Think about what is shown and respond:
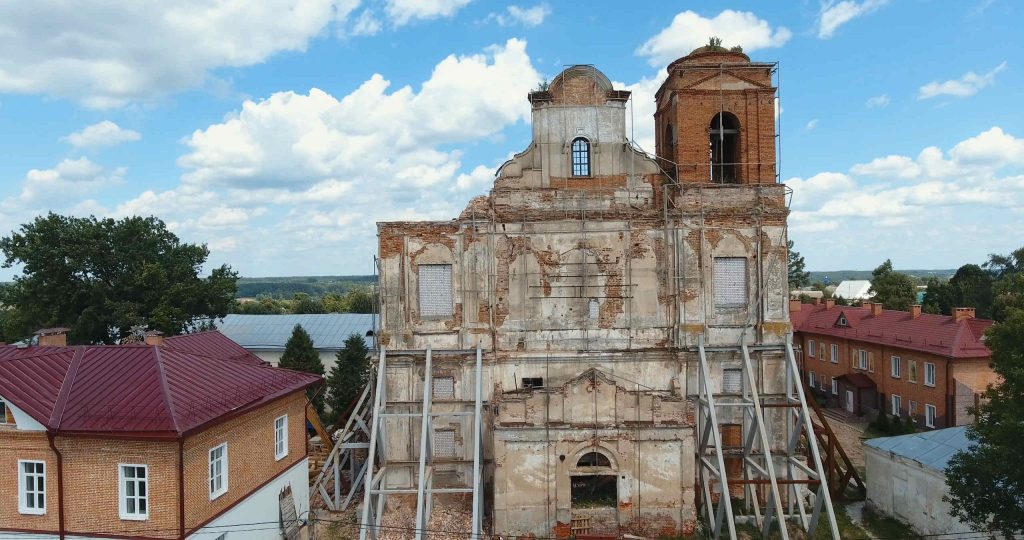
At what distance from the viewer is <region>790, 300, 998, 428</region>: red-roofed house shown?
29.7 m

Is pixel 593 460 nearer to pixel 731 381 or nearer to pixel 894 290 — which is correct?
pixel 731 381

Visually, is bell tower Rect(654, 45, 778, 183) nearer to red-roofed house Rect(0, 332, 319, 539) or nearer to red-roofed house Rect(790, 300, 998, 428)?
red-roofed house Rect(790, 300, 998, 428)

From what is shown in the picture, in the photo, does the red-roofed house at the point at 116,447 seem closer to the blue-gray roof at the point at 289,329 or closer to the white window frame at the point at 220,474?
the white window frame at the point at 220,474

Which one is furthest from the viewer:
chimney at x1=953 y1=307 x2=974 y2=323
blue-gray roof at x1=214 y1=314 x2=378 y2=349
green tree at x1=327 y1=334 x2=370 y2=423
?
blue-gray roof at x1=214 y1=314 x2=378 y2=349

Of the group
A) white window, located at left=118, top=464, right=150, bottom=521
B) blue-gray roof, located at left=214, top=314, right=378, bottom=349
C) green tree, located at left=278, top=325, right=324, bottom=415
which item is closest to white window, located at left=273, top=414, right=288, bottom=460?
white window, located at left=118, top=464, right=150, bottom=521

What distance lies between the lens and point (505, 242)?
69.7ft

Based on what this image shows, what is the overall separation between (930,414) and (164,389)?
33.3 metres

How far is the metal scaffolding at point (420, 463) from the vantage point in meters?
17.8

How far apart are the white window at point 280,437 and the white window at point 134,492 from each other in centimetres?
476

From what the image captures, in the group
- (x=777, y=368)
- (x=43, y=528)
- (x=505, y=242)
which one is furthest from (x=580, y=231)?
(x=43, y=528)

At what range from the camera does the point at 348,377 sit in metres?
32.0

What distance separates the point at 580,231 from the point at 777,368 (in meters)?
8.08

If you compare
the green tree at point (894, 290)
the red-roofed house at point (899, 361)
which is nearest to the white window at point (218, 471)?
the red-roofed house at point (899, 361)

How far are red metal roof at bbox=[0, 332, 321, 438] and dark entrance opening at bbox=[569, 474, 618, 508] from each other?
1015 centimetres
